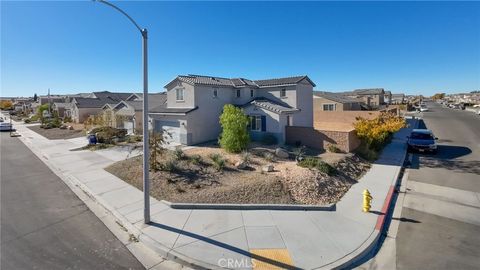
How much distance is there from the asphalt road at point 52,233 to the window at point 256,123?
46.1ft

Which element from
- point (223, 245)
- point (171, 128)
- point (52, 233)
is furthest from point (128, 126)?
point (223, 245)

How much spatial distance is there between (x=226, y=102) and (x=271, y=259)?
19362 mm

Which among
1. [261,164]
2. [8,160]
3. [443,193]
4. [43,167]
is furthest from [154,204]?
[8,160]

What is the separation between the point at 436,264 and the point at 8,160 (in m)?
24.5

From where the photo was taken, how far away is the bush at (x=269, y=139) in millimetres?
20359

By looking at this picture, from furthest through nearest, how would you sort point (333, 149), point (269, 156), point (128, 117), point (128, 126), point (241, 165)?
1. point (128, 126)
2. point (128, 117)
3. point (333, 149)
4. point (269, 156)
5. point (241, 165)

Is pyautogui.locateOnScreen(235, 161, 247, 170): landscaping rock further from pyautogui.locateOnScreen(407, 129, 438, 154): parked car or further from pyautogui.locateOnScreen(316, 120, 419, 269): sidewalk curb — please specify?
pyautogui.locateOnScreen(407, 129, 438, 154): parked car

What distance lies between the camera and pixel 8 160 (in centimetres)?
1827

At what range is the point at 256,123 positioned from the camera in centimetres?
2189

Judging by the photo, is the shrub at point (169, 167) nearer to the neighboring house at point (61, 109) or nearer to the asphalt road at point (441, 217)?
the asphalt road at point (441, 217)

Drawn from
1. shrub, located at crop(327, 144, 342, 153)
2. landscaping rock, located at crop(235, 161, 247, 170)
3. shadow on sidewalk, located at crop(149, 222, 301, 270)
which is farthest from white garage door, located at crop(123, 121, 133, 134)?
shadow on sidewalk, located at crop(149, 222, 301, 270)

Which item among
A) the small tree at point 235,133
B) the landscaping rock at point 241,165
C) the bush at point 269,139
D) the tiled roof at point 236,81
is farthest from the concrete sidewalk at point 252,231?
the tiled roof at point 236,81

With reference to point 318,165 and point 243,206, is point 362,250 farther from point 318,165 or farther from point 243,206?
point 318,165

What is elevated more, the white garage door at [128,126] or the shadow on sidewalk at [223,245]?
the white garage door at [128,126]
